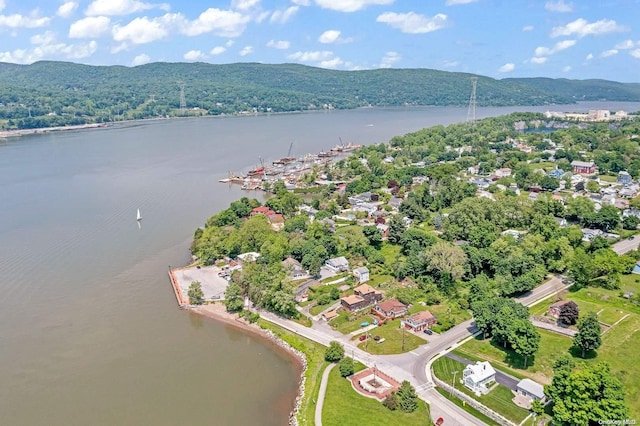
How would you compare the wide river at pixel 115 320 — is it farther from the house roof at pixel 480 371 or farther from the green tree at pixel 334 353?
the house roof at pixel 480 371

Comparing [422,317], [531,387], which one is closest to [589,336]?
[531,387]

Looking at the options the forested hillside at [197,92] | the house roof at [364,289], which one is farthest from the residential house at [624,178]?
the forested hillside at [197,92]

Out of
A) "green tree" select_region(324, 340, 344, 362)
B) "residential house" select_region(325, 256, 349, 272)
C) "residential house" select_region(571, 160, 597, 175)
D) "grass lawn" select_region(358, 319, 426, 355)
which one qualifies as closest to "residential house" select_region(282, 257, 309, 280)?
"residential house" select_region(325, 256, 349, 272)

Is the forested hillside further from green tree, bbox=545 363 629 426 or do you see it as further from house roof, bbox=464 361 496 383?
green tree, bbox=545 363 629 426

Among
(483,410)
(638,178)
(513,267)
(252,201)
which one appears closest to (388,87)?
(638,178)

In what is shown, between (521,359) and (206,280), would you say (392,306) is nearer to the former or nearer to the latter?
(521,359)
